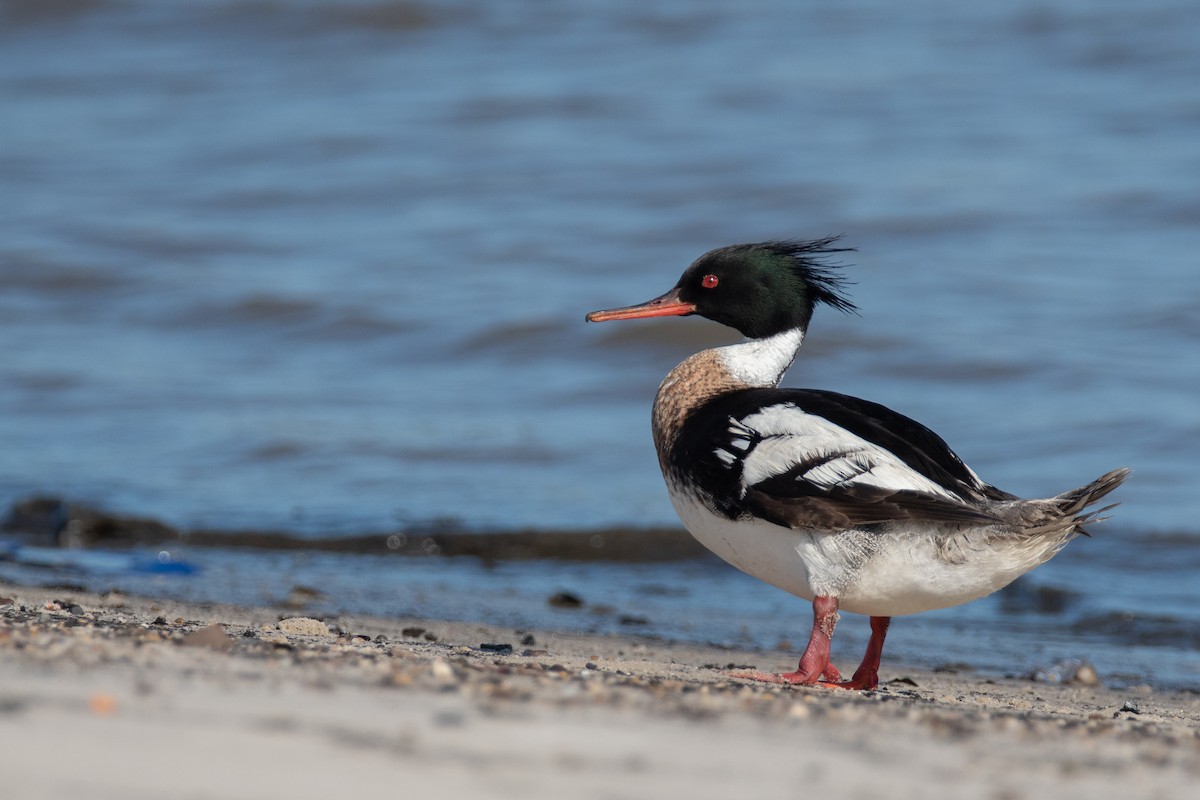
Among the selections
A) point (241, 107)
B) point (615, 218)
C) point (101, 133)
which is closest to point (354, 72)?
point (241, 107)

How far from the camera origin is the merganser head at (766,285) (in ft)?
19.7

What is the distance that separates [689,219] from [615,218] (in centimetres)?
75

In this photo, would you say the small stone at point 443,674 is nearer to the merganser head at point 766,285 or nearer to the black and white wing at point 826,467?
the black and white wing at point 826,467

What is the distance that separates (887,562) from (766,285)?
1520 millimetres

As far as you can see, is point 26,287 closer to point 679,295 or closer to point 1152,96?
point 679,295

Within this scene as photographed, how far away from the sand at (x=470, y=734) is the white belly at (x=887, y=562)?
1.71 feet

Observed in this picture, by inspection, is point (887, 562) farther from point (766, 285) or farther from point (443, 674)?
point (443, 674)

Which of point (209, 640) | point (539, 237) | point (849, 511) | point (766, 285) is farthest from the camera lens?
point (539, 237)

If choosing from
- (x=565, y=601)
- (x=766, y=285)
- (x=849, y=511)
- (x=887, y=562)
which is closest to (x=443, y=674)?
(x=849, y=511)

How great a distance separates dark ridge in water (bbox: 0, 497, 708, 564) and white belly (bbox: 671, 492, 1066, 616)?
13.6 feet

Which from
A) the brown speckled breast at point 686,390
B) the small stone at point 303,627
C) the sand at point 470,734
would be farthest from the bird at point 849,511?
the small stone at point 303,627

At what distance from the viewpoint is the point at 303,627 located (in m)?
5.45

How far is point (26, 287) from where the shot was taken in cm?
1483

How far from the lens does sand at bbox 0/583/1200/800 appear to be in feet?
8.64
